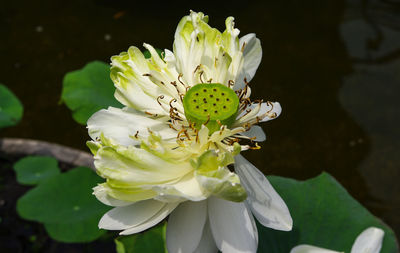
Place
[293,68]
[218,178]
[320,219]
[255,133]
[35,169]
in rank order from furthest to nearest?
[293,68] → [35,169] → [320,219] → [255,133] → [218,178]

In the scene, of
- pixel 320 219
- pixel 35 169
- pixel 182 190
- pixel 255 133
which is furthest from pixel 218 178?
pixel 35 169

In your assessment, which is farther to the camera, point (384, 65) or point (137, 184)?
point (384, 65)

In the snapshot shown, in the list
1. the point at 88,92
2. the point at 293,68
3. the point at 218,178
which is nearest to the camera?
the point at 218,178

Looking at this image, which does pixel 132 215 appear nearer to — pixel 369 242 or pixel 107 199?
pixel 107 199

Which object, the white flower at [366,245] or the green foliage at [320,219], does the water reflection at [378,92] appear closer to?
the green foliage at [320,219]

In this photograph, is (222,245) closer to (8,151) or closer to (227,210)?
(227,210)

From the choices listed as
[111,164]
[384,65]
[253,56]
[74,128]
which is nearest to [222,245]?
[111,164]

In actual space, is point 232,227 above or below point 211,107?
below
